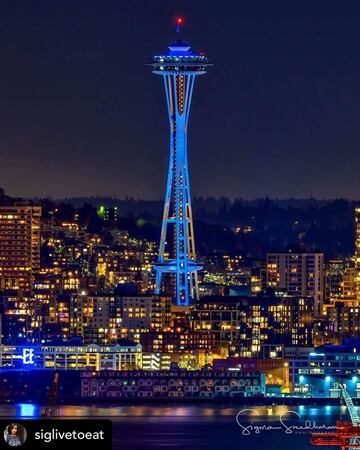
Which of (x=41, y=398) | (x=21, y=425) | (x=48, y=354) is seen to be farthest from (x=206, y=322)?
(x=21, y=425)

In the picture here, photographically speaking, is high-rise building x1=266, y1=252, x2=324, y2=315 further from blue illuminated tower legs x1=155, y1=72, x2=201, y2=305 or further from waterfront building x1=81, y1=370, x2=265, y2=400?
waterfront building x1=81, y1=370, x2=265, y2=400

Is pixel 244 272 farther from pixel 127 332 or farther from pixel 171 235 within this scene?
pixel 127 332

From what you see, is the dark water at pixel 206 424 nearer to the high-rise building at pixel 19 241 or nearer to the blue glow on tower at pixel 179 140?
the blue glow on tower at pixel 179 140

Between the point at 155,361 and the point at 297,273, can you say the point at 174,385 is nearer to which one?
the point at 155,361
